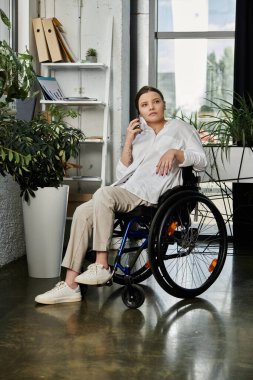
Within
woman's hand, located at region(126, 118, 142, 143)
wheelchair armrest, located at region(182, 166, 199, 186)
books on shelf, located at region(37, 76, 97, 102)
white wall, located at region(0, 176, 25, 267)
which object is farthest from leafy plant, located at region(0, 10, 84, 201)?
books on shelf, located at region(37, 76, 97, 102)

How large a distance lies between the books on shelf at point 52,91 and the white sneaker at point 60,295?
1.92 meters

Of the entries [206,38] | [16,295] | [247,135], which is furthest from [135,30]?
[16,295]

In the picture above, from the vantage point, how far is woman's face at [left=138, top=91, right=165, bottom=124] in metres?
3.57

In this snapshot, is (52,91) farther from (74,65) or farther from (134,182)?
(134,182)

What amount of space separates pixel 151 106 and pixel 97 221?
73 centimetres

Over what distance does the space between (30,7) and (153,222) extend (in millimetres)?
2502

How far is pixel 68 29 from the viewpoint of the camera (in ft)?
16.8

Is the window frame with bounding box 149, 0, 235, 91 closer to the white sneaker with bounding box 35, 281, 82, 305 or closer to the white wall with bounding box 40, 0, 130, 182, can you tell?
the white wall with bounding box 40, 0, 130, 182

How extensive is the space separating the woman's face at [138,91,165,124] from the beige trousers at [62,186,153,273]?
1.55 ft

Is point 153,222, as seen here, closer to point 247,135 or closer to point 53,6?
point 247,135

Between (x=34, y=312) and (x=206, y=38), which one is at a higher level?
(x=206, y=38)

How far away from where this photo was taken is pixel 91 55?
196 inches

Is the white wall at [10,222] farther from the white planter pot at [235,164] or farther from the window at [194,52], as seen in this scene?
the window at [194,52]

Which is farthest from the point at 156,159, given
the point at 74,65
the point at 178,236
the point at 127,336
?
the point at 74,65
